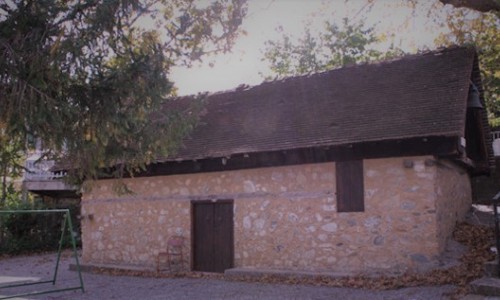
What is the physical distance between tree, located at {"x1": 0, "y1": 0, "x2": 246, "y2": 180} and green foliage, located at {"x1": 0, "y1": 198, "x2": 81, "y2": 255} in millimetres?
13462

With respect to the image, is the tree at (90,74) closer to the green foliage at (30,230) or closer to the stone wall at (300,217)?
the stone wall at (300,217)

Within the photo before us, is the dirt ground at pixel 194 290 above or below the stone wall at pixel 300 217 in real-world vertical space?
below

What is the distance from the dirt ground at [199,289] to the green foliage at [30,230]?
6.28 m

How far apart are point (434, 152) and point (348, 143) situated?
64.3 inches

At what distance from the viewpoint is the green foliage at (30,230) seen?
19016mm

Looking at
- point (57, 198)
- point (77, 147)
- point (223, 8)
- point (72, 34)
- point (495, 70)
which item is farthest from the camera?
point (57, 198)

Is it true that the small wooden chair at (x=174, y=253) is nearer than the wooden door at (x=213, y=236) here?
No

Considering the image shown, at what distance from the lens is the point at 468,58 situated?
37.1ft

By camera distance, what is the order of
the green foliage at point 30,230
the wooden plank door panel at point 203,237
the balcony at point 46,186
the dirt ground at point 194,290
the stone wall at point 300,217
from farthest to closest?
the balcony at point 46,186
the green foliage at point 30,230
the wooden plank door panel at point 203,237
the stone wall at point 300,217
the dirt ground at point 194,290

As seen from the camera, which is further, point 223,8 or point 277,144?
point 277,144

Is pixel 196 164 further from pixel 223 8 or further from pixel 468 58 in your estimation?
pixel 468 58

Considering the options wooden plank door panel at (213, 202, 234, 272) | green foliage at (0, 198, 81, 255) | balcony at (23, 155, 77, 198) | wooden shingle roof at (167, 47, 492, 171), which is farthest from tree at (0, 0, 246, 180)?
balcony at (23, 155, 77, 198)

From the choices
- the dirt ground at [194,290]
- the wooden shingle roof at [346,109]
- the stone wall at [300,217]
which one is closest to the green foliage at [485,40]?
the wooden shingle roof at [346,109]

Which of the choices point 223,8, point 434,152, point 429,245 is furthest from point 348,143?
point 223,8
